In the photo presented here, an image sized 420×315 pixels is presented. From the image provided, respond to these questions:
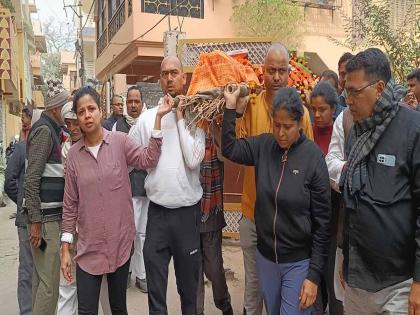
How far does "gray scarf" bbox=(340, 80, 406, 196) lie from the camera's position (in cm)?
233

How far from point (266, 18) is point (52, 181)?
11.0 meters

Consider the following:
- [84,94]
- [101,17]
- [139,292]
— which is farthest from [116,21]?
[84,94]

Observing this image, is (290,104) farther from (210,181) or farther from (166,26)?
(166,26)

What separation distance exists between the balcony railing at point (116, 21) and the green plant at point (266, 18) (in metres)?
3.31

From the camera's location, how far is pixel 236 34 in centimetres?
1391

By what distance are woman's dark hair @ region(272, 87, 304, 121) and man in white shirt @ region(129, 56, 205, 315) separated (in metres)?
0.77

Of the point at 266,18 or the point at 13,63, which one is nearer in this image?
the point at 266,18

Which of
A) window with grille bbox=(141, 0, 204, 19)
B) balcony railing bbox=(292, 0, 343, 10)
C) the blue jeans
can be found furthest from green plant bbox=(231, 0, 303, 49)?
the blue jeans

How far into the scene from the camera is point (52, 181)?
11.8ft

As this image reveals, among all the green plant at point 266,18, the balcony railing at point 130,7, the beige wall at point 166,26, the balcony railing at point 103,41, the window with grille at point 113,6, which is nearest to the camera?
the beige wall at point 166,26

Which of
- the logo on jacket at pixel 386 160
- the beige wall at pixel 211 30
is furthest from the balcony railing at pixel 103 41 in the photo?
the logo on jacket at pixel 386 160

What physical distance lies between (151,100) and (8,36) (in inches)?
259

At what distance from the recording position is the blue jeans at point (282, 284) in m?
2.85

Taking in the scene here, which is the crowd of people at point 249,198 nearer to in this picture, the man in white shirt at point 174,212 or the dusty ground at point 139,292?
the man in white shirt at point 174,212
